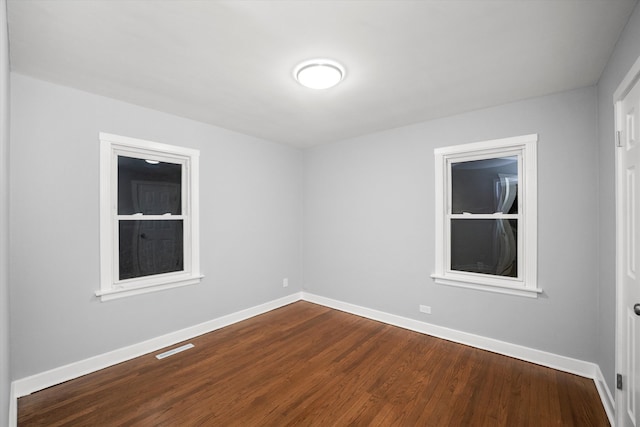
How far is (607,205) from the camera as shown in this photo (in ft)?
6.96

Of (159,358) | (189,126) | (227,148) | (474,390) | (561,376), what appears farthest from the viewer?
(227,148)

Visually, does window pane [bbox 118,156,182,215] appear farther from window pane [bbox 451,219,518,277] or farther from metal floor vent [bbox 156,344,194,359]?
window pane [bbox 451,219,518,277]

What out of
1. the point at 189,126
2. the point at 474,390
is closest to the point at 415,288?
the point at 474,390

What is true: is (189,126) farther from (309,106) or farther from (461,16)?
(461,16)

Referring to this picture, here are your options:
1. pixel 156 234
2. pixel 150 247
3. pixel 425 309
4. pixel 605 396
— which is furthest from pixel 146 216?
pixel 605 396

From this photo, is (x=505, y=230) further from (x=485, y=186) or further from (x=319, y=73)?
(x=319, y=73)

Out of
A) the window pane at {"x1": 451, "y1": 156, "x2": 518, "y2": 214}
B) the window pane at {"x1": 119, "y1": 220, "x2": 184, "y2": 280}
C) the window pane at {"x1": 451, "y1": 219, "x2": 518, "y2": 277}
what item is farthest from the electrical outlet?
the window pane at {"x1": 119, "y1": 220, "x2": 184, "y2": 280}

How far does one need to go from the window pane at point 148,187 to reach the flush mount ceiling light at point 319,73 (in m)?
1.95

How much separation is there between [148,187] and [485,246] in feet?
12.6

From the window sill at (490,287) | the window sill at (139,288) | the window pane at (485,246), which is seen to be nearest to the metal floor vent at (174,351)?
the window sill at (139,288)

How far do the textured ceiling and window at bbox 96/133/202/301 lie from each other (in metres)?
0.56

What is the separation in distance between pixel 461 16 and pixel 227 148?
2939 millimetres

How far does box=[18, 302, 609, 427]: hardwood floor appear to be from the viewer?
6.48 feet

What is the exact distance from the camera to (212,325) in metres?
3.46
